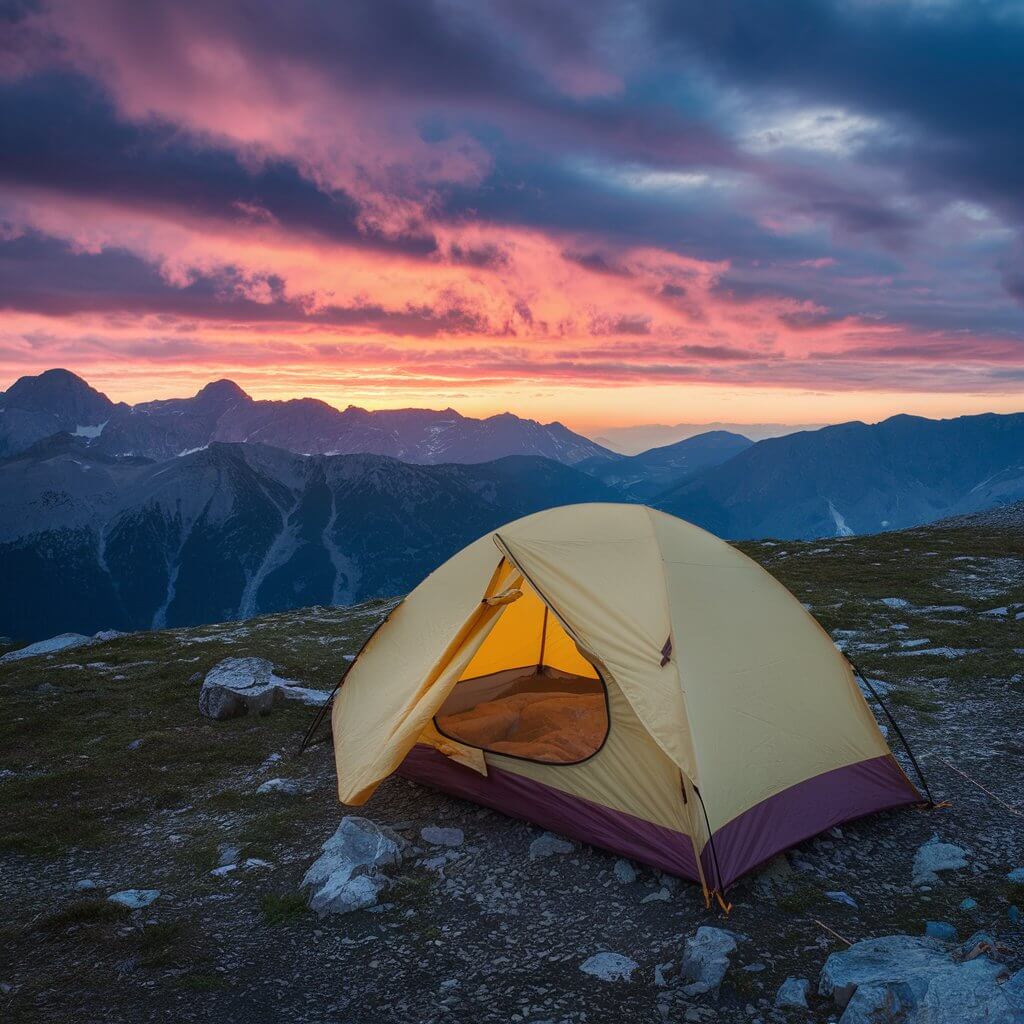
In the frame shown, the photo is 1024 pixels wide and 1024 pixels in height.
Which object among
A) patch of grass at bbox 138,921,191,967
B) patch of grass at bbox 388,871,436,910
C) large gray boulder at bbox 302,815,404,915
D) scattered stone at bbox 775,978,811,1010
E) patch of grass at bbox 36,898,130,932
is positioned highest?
scattered stone at bbox 775,978,811,1010

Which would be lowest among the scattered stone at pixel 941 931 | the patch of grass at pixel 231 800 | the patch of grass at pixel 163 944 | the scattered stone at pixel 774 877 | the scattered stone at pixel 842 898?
the patch of grass at pixel 231 800

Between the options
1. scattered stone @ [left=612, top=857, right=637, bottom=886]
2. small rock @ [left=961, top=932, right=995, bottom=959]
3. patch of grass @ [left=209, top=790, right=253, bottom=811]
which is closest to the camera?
small rock @ [left=961, top=932, right=995, bottom=959]

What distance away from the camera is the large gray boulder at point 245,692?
44.9 ft

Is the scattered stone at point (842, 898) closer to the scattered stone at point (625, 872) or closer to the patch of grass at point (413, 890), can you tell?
the scattered stone at point (625, 872)

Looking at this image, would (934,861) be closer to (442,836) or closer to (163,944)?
(442,836)

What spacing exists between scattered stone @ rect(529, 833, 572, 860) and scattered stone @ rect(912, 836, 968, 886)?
3.69m

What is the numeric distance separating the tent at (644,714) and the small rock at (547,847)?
0.18 metres

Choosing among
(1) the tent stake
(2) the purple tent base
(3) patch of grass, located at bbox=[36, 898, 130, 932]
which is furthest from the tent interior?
(3) patch of grass, located at bbox=[36, 898, 130, 932]

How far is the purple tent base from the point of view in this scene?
768 cm

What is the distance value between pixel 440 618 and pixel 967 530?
39.8 meters

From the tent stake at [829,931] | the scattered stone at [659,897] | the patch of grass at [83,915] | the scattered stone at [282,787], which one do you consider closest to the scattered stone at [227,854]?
the patch of grass at [83,915]

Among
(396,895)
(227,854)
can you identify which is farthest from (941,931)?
(227,854)

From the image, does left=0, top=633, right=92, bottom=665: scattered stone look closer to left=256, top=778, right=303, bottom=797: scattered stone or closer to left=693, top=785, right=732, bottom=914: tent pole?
left=256, top=778, right=303, bottom=797: scattered stone

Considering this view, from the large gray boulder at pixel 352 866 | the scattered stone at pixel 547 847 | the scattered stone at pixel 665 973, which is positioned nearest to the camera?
the scattered stone at pixel 665 973
